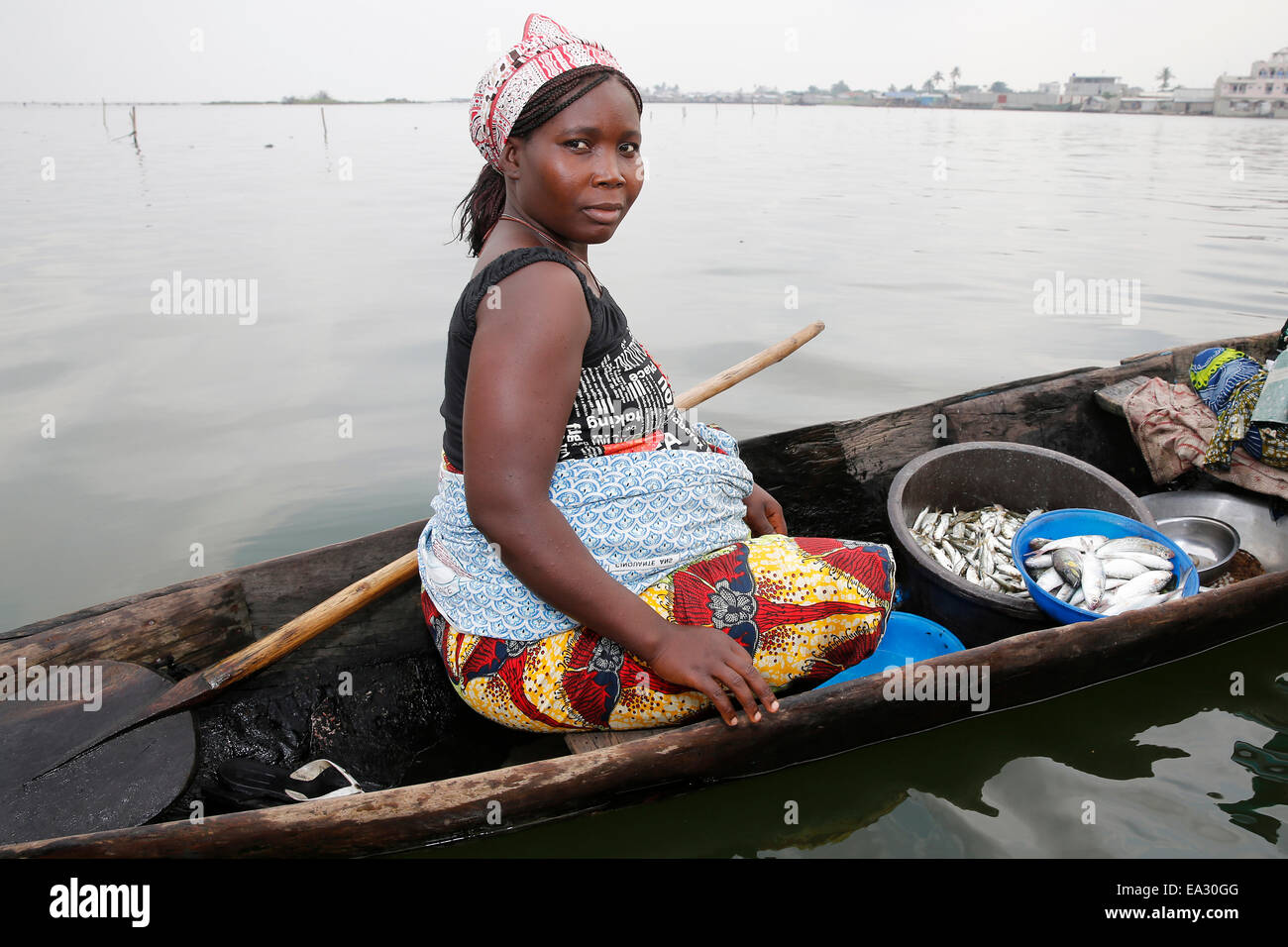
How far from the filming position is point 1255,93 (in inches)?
2429

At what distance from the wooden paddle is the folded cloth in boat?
3544mm

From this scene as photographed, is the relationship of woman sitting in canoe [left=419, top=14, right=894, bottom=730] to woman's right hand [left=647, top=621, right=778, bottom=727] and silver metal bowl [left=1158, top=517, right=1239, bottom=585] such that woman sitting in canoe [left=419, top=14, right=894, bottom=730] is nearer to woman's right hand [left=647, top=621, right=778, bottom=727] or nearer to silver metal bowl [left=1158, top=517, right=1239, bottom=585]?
woman's right hand [left=647, top=621, right=778, bottom=727]

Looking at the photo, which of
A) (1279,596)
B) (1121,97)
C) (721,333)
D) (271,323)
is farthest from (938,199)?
(1121,97)

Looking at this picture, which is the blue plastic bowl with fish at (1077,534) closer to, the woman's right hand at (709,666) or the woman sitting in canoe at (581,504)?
the woman sitting in canoe at (581,504)

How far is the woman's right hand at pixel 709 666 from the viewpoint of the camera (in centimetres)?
192

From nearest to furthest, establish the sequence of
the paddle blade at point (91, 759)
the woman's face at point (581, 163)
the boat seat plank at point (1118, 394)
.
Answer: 1. the woman's face at point (581, 163)
2. the paddle blade at point (91, 759)
3. the boat seat plank at point (1118, 394)

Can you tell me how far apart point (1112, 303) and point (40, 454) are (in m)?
9.75

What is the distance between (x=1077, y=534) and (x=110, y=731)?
3.42 metres

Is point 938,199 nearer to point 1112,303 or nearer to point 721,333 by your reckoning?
point 1112,303

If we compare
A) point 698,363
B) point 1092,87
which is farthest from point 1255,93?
point 698,363

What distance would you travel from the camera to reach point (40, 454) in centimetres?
518

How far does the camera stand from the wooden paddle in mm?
2148

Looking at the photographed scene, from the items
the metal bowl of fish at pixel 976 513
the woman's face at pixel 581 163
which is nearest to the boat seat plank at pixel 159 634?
the woman's face at pixel 581 163

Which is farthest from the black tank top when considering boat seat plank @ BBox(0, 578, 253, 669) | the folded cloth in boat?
the folded cloth in boat
